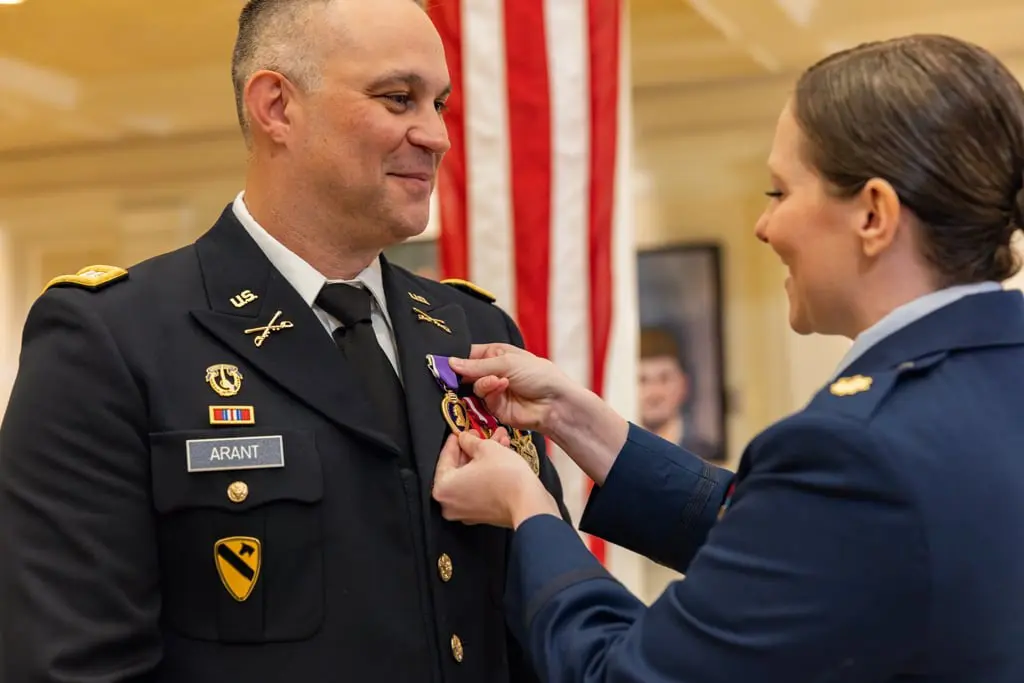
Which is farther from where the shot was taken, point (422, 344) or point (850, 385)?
point (422, 344)

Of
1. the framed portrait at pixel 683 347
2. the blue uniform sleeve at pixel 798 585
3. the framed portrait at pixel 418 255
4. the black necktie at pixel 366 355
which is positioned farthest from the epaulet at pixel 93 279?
the framed portrait at pixel 683 347

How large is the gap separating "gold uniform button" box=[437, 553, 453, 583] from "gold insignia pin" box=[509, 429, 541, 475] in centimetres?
22

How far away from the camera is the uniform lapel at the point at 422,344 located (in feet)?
4.71

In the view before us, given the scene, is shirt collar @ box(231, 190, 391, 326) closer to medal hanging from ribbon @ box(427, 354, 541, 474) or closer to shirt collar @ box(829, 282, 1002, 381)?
medal hanging from ribbon @ box(427, 354, 541, 474)

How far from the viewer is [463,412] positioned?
4.99 feet

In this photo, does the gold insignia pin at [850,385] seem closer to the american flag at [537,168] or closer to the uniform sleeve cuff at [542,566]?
the uniform sleeve cuff at [542,566]

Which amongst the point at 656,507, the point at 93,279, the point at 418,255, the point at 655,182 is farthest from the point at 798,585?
the point at 655,182

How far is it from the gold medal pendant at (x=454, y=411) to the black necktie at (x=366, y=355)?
5cm

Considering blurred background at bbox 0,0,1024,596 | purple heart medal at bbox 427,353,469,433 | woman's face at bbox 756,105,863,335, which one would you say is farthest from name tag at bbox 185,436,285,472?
blurred background at bbox 0,0,1024,596

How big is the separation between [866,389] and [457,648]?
58 centimetres

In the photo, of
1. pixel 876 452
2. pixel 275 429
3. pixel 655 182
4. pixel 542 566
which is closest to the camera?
pixel 876 452

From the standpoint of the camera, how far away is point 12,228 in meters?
5.60

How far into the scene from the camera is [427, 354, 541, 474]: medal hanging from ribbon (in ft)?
4.90

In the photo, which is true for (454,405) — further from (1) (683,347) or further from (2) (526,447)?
(1) (683,347)
